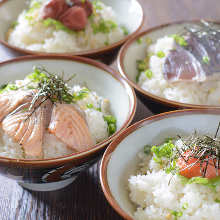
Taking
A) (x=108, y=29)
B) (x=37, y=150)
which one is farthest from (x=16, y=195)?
(x=108, y=29)

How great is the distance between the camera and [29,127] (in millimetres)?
2096

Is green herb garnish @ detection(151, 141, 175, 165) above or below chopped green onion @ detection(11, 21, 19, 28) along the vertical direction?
above

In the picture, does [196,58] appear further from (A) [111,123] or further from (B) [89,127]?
(B) [89,127]

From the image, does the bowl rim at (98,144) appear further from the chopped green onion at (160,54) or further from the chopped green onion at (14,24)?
the chopped green onion at (14,24)

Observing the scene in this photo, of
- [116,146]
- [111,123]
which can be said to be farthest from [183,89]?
[116,146]

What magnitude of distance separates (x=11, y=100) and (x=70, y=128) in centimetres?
43

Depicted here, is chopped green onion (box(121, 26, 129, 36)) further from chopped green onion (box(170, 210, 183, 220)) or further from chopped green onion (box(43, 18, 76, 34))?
chopped green onion (box(170, 210, 183, 220))

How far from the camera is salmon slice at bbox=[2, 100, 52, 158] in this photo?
2.05 metres

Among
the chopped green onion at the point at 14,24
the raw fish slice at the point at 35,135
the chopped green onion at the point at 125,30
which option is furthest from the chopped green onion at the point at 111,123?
the chopped green onion at the point at 14,24

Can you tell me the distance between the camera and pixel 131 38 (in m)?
3.05

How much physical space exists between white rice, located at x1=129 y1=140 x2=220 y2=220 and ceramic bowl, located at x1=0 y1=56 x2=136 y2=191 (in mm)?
314

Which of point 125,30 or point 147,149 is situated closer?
point 147,149

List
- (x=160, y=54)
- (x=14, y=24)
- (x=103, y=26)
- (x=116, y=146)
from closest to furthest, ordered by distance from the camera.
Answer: (x=116, y=146), (x=160, y=54), (x=103, y=26), (x=14, y=24)

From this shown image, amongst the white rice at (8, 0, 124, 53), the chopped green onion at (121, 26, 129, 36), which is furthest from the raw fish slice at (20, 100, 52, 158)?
the chopped green onion at (121, 26, 129, 36)
